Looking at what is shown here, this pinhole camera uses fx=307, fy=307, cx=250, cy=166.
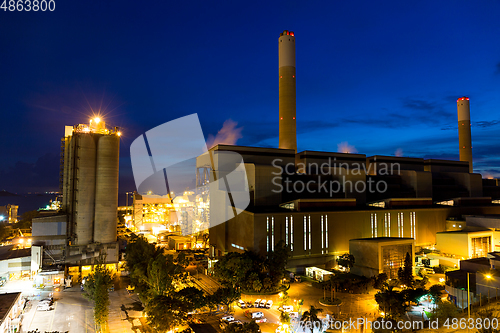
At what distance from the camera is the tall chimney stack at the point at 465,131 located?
298 feet

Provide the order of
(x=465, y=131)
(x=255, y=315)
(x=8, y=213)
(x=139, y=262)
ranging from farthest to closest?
1. (x=8, y=213)
2. (x=465, y=131)
3. (x=139, y=262)
4. (x=255, y=315)

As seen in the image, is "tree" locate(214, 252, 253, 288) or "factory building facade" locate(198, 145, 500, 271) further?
"factory building facade" locate(198, 145, 500, 271)

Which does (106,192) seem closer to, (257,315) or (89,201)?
(89,201)

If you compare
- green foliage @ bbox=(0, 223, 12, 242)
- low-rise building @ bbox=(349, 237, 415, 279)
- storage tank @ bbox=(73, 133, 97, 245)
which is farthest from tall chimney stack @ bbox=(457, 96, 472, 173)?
green foliage @ bbox=(0, 223, 12, 242)

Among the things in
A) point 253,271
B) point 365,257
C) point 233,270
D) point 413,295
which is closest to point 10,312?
point 233,270

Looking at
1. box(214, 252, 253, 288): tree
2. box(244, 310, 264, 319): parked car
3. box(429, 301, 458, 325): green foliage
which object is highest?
box(214, 252, 253, 288): tree

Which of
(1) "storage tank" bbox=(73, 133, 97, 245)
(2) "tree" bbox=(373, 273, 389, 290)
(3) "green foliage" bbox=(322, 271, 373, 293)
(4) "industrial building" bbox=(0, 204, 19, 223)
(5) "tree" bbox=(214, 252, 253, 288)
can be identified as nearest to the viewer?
(5) "tree" bbox=(214, 252, 253, 288)

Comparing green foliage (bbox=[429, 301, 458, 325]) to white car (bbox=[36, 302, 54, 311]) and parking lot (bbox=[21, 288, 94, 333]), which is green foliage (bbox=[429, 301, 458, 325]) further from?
white car (bbox=[36, 302, 54, 311])

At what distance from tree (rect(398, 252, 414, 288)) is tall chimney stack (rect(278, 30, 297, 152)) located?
109 ft

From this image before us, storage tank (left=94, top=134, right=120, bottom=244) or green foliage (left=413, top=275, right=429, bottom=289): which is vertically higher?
storage tank (left=94, top=134, right=120, bottom=244)

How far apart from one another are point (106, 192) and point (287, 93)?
4209cm

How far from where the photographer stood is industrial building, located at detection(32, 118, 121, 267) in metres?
46.5

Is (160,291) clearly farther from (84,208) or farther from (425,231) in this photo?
(425,231)

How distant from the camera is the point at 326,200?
50.9 meters
